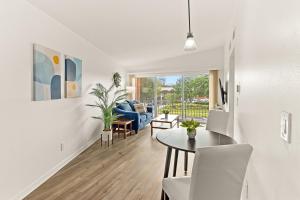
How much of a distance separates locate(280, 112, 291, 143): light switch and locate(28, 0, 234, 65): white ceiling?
242cm

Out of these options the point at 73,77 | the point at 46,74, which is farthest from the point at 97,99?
the point at 46,74

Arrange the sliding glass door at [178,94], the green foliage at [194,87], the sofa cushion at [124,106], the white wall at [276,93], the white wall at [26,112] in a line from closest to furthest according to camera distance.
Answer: the white wall at [276,93], the white wall at [26,112], the sofa cushion at [124,106], the green foliage at [194,87], the sliding glass door at [178,94]

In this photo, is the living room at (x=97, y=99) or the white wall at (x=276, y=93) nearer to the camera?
the white wall at (x=276, y=93)

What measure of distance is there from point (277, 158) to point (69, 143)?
11.0 feet

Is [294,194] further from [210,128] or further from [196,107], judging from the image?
[196,107]

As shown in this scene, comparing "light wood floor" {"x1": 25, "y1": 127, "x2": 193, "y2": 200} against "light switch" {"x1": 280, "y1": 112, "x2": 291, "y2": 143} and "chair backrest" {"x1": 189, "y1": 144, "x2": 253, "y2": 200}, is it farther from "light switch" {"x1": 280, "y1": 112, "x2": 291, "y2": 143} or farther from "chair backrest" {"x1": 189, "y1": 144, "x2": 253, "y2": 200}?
"light switch" {"x1": 280, "y1": 112, "x2": 291, "y2": 143}

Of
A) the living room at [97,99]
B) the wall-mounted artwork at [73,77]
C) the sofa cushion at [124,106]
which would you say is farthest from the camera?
the sofa cushion at [124,106]

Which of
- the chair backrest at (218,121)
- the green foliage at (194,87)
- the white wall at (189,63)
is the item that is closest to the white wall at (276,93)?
the chair backrest at (218,121)

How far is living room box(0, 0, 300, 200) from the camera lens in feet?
3.18

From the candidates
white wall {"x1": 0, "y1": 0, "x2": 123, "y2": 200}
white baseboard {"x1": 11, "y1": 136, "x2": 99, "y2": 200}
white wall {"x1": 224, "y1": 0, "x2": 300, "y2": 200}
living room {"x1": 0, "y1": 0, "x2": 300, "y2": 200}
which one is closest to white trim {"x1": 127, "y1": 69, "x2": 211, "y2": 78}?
living room {"x1": 0, "y1": 0, "x2": 300, "y2": 200}

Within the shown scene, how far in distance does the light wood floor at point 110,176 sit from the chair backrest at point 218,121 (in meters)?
0.89

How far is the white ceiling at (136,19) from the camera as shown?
2.73m

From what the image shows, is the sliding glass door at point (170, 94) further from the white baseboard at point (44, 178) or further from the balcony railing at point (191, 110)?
the white baseboard at point (44, 178)

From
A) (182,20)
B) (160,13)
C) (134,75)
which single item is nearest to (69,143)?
(160,13)
